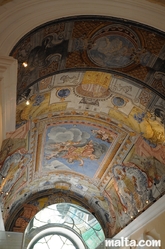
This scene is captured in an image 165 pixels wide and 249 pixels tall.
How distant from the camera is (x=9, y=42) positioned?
18.0ft

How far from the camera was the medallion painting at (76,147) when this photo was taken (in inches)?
484

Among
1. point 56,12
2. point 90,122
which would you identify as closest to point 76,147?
point 90,122

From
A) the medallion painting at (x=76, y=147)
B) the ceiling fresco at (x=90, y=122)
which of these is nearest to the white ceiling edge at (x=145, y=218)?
the ceiling fresco at (x=90, y=122)

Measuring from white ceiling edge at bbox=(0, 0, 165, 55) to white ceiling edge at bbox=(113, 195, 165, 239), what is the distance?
6.99 m

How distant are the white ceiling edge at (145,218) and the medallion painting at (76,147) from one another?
3.31 meters

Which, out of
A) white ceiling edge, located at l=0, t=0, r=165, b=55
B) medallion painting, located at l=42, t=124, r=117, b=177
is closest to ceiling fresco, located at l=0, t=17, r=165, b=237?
medallion painting, located at l=42, t=124, r=117, b=177

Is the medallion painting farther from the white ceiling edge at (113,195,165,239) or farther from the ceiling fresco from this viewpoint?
the white ceiling edge at (113,195,165,239)

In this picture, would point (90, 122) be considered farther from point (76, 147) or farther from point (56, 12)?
point (56, 12)

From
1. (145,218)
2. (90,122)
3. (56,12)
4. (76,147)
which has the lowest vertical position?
(145,218)

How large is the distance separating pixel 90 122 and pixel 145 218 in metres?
5.01

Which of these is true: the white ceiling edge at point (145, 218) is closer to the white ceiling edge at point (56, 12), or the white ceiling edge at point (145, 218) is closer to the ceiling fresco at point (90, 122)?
the ceiling fresco at point (90, 122)

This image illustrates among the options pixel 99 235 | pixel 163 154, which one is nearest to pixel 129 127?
pixel 163 154

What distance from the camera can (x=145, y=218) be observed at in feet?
39.6

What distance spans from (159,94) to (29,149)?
6.72 meters
